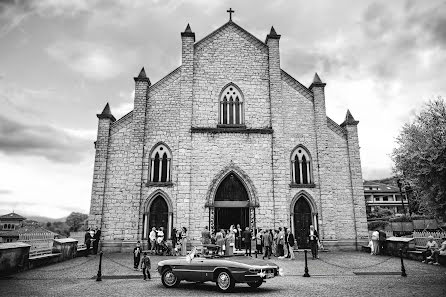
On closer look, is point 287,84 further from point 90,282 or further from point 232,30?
point 90,282

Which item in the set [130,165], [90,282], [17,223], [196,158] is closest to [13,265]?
[90,282]

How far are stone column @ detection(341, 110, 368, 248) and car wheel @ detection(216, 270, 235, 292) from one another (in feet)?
48.4

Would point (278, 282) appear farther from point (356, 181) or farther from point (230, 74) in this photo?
point (230, 74)

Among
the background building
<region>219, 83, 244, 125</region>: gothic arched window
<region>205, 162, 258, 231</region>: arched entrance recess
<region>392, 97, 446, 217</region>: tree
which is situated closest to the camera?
<region>392, 97, 446, 217</region>: tree

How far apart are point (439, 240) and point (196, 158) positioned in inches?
583

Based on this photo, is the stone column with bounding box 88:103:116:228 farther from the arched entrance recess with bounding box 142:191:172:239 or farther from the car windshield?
the car windshield

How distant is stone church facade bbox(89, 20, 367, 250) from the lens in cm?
2094

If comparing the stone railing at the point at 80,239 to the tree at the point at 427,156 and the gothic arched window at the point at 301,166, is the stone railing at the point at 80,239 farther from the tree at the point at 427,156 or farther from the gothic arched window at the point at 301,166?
the tree at the point at 427,156

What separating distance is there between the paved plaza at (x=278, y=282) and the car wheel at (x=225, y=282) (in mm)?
241

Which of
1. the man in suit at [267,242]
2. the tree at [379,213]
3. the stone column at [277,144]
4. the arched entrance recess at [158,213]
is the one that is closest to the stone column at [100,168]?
the arched entrance recess at [158,213]

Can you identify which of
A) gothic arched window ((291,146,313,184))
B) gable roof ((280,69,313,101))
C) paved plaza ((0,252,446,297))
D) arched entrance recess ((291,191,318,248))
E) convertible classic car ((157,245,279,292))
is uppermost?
gable roof ((280,69,313,101))

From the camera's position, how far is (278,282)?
1120 cm

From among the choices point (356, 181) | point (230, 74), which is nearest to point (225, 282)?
point (356, 181)

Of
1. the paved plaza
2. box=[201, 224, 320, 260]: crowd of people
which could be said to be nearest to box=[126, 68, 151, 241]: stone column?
box=[201, 224, 320, 260]: crowd of people
